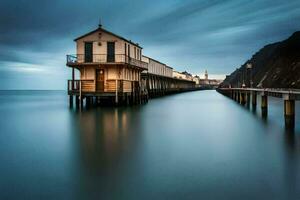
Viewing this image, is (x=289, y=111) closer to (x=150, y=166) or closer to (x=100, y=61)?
(x=150, y=166)

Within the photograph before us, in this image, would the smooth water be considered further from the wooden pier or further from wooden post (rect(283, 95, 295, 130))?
the wooden pier

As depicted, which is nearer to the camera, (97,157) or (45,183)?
(45,183)

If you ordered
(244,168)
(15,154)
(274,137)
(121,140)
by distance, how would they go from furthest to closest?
1. (274,137)
2. (121,140)
3. (15,154)
4. (244,168)

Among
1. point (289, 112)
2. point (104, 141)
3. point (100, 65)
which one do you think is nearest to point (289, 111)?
point (289, 112)

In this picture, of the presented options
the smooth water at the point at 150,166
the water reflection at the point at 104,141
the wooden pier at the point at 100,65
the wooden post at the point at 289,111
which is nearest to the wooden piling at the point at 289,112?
the wooden post at the point at 289,111

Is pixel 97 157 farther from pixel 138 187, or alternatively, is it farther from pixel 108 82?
pixel 108 82

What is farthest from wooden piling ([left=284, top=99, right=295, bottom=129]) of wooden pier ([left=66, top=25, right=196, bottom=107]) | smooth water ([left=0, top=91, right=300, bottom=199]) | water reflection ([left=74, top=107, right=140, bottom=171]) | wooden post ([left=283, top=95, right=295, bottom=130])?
wooden pier ([left=66, top=25, right=196, bottom=107])

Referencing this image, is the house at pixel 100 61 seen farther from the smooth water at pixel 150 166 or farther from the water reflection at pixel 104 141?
the smooth water at pixel 150 166

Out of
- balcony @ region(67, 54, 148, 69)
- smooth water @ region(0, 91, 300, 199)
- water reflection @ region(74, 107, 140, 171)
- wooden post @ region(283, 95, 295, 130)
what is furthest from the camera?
balcony @ region(67, 54, 148, 69)

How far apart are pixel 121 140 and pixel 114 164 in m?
4.61

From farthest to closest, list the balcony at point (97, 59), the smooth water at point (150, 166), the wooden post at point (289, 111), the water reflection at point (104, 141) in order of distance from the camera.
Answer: the balcony at point (97, 59) → the wooden post at point (289, 111) → the water reflection at point (104, 141) → the smooth water at point (150, 166)

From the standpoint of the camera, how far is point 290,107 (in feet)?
61.2

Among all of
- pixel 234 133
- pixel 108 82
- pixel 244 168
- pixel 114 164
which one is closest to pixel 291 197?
pixel 244 168

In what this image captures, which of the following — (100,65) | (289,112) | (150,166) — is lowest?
(150,166)
